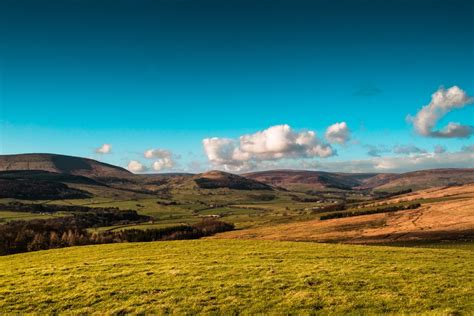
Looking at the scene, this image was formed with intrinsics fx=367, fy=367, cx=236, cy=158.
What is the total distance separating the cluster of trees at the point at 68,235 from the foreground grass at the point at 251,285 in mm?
60761

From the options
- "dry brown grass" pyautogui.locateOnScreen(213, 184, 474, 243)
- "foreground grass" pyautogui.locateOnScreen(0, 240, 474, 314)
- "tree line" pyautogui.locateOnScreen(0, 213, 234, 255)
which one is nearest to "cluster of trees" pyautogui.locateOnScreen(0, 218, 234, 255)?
"tree line" pyautogui.locateOnScreen(0, 213, 234, 255)

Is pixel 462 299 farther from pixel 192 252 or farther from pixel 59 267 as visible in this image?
pixel 59 267

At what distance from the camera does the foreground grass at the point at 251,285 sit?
67.6 ft

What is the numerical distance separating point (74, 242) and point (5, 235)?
17586mm

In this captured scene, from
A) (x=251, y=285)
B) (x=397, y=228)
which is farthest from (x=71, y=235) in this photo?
(x=397, y=228)

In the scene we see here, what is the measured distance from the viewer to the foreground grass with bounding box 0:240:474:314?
67.6 feet

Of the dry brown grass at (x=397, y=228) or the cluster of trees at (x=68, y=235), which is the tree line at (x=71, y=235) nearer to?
the cluster of trees at (x=68, y=235)

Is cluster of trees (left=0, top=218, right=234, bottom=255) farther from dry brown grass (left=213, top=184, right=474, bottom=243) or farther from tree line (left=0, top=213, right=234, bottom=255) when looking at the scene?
dry brown grass (left=213, top=184, right=474, bottom=243)

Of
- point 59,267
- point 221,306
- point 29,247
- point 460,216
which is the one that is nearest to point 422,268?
point 221,306

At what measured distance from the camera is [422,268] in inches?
1180

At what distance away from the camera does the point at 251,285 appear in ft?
80.9

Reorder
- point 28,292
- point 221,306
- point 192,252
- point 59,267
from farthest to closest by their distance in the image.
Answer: point 192,252 → point 59,267 → point 28,292 → point 221,306

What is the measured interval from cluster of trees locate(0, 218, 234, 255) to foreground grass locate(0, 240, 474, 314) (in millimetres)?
60761

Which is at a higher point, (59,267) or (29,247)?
(59,267)
